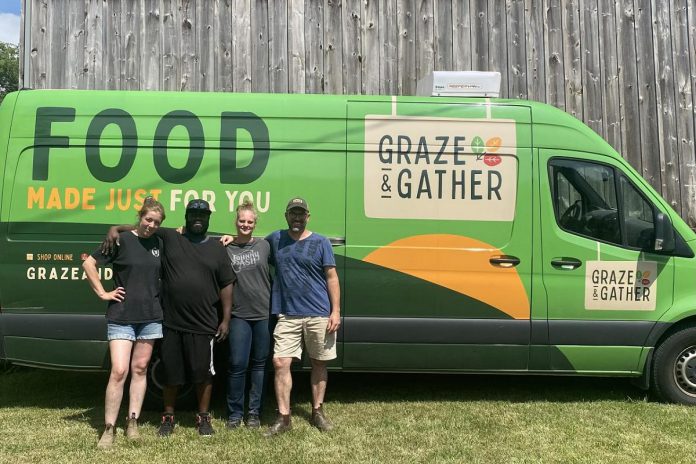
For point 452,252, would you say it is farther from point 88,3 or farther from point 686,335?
point 88,3

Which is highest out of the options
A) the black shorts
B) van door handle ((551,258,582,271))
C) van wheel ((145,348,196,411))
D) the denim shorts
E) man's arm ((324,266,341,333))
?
van door handle ((551,258,582,271))

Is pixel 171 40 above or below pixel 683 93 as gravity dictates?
above

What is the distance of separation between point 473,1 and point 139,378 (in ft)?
19.2

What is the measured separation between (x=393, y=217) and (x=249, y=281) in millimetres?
1244

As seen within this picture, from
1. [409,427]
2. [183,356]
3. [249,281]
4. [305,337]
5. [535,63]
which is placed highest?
[535,63]

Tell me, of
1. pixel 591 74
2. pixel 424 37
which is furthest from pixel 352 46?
pixel 591 74

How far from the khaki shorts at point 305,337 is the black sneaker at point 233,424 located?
61 centimetres

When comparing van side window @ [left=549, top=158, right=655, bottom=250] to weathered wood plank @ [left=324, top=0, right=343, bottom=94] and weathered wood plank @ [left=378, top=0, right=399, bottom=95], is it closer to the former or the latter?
weathered wood plank @ [left=378, top=0, right=399, bottom=95]

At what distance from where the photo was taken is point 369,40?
6.97 m

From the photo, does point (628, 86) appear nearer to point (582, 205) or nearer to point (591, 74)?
point (591, 74)

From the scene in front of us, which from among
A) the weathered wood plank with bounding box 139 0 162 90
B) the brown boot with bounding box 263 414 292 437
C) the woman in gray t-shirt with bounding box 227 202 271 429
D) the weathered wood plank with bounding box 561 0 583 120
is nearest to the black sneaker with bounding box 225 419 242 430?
the woman in gray t-shirt with bounding box 227 202 271 429

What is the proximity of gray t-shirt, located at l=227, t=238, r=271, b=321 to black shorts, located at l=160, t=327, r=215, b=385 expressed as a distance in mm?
328

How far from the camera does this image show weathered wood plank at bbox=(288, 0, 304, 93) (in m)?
6.94

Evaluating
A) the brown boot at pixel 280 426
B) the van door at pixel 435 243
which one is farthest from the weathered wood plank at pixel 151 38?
the brown boot at pixel 280 426
